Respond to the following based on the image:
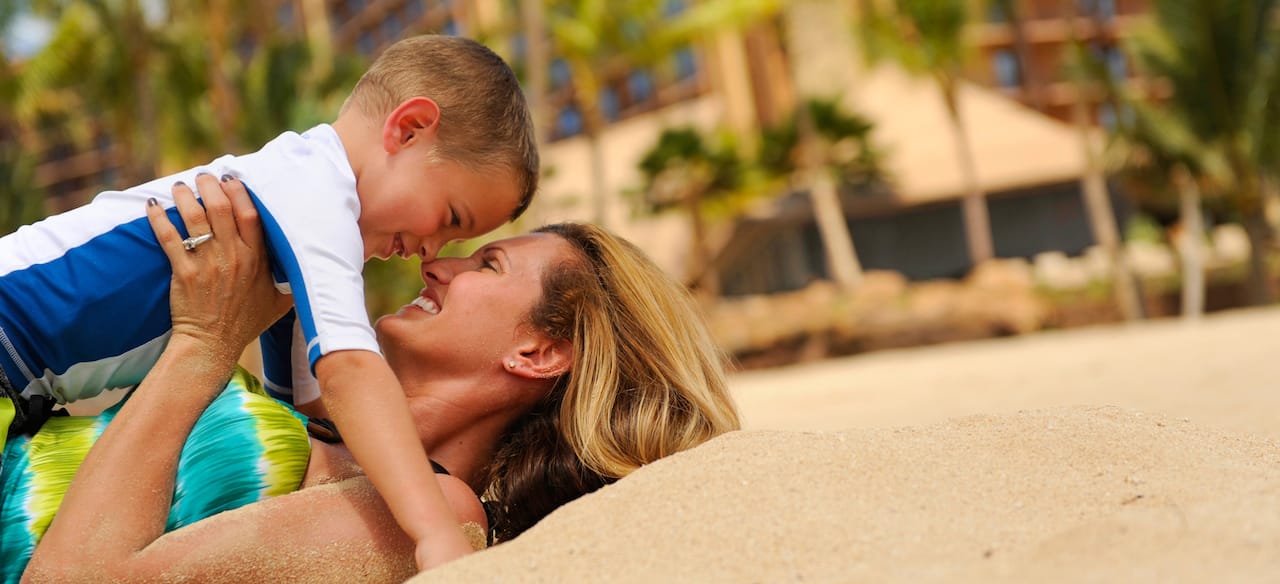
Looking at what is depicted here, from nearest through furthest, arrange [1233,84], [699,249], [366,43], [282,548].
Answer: [282,548]
[1233,84]
[699,249]
[366,43]

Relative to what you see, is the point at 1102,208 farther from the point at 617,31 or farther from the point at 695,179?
the point at 617,31

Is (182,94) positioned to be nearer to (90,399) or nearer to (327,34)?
(90,399)

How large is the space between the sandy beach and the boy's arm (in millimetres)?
108

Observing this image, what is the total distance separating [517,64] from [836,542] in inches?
826

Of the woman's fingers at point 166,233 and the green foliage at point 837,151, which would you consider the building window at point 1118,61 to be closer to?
the green foliage at point 837,151

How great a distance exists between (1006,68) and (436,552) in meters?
40.8

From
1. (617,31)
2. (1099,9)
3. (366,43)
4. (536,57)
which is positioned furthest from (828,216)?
(366,43)

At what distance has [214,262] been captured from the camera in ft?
7.61

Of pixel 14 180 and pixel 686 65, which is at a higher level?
pixel 14 180

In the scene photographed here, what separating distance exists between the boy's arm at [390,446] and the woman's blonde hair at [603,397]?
620 mm

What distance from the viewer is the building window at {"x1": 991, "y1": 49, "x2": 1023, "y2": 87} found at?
39.4m

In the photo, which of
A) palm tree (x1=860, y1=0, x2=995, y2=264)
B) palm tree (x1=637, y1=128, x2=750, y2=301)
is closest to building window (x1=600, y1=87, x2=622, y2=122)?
palm tree (x1=637, y1=128, x2=750, y2=301)

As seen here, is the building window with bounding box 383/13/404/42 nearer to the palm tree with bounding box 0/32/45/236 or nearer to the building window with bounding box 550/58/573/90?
the building window with bounding box 550/58/573/90

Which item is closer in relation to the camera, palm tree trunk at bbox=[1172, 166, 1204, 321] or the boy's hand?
the boy's hand
